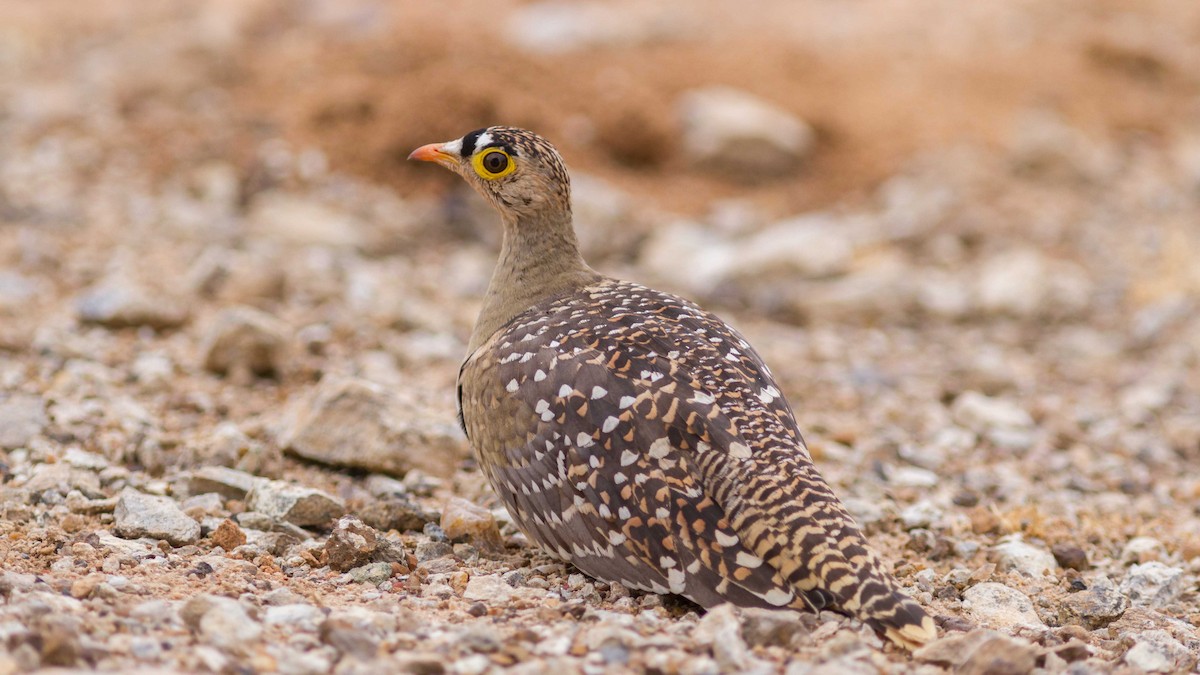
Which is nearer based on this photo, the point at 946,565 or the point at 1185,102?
the point at 946,565

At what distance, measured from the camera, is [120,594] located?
469 cm

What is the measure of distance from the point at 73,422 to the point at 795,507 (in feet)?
14.1

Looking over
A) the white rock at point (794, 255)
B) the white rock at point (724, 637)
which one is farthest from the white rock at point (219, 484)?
the white rock at point (794, 255)

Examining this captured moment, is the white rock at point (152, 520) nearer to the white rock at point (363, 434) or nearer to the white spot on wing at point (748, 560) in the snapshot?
the white rock at point (363, 434)

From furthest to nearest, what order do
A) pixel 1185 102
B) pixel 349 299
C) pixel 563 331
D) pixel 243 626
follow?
pixel 1185 102 < pixel 349 299 < pixel 563 331 < pixel 243 626

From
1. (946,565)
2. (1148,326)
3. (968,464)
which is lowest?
(946,565)

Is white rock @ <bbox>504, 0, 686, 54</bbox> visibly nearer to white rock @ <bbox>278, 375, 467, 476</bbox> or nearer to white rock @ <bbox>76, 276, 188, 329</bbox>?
white rock @ <bbox>76, 276, 188, 329</bbox>

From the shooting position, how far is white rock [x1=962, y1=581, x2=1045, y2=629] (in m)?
5.32

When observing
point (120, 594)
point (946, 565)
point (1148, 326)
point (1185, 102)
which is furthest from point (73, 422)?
point (1185, 102)

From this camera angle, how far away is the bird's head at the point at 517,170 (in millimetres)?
6520

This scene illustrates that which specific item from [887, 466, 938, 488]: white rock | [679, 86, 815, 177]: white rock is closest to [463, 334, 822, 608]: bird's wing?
[887, 466, 938, 488]: white rock

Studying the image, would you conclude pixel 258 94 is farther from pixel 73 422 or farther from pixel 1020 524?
pixel 1020 524

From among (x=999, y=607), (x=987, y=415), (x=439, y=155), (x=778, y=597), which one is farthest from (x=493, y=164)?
(x=987, y=415)

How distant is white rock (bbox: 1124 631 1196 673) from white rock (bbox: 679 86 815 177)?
10.2 metres
